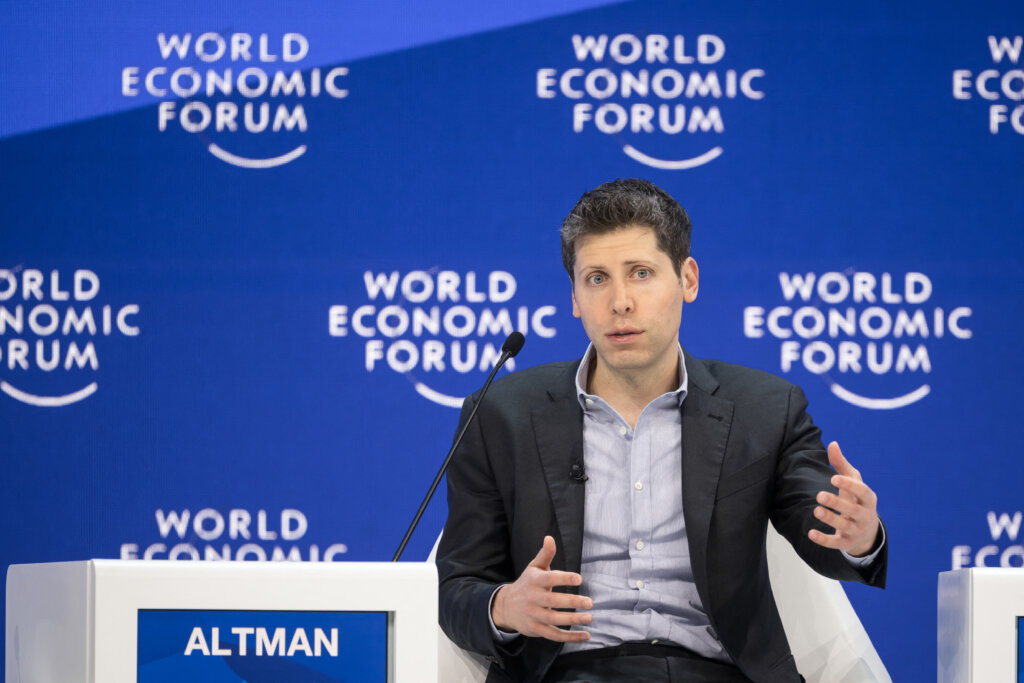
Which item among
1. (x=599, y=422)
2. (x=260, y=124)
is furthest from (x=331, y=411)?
(x=599, y=422)

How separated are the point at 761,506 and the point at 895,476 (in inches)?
48.0

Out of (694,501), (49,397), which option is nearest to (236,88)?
(49,397)

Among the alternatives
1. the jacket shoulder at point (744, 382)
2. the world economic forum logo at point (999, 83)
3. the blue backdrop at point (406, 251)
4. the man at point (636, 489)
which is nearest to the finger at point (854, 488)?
the man at point (636, 489)

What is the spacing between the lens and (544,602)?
5.92ft

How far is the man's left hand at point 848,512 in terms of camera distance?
5.84 ft

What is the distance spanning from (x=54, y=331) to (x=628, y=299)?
1.86m

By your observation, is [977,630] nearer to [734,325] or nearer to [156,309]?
[734,325]

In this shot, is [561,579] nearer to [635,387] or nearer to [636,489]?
[636,489]

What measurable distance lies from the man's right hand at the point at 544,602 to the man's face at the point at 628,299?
552mm

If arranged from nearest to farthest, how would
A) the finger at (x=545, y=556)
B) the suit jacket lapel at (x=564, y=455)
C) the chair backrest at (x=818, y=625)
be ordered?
the finger at (x=545, y=556) < the suit jacket lapel at (x=564, y=455) < the chair backrest at (x=818, y=625)

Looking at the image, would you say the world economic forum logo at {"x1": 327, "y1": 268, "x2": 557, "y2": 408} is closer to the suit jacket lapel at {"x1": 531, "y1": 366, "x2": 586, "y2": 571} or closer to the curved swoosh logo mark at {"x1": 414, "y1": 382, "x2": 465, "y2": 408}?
the curved swoosh logo mark at {"x1": 414, "y1": 382, "x2": 465, "y2": 408}

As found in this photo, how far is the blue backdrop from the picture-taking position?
3.25 meters

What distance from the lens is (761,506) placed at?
87.3 inches

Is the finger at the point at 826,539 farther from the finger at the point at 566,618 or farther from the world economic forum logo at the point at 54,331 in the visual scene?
the world economic forum logo at the point at 54,331
